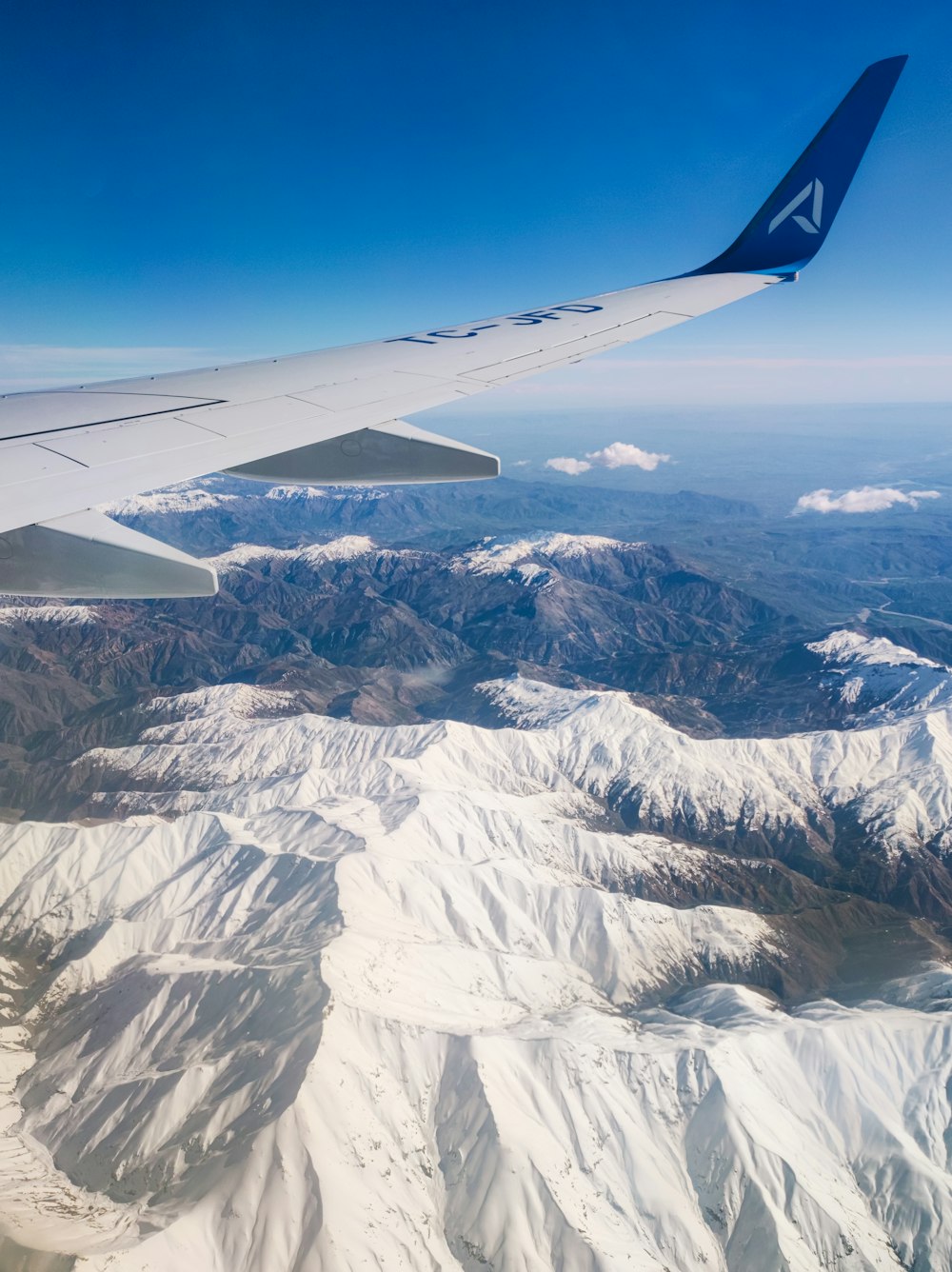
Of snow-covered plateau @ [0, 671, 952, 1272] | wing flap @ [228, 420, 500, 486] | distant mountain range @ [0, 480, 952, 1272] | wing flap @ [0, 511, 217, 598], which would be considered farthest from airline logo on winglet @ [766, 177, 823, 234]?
distant mountain range @ [0, 480, 952, 1272]

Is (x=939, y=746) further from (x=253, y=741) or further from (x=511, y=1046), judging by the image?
(x=253, y=741)

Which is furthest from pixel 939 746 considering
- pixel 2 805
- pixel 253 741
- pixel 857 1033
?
pixel 2 805

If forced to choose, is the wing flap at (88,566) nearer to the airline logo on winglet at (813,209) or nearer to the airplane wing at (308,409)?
the airplane wing at (308,409)

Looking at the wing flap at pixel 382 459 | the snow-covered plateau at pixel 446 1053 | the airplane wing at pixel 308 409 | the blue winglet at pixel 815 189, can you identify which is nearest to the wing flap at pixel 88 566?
the airplane wing at pixel 308 409

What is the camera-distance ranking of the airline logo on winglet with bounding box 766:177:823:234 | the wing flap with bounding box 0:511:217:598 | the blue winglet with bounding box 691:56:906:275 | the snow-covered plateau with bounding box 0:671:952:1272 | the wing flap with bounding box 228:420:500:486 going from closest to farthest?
the wing flap with bounding box 0:511:217:598
the wing flap with bounding box 228:420:500:486
the blue winglet with bounding box 691:56:906:275
the airline logo on winglet with bounding box 766:177:823:234
the snow-covered plateau with bounding box 0:671:952:1272

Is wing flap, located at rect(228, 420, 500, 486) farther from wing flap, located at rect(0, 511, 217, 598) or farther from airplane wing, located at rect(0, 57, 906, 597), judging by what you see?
wing flap, located at rect(0, 511, 217, 598)

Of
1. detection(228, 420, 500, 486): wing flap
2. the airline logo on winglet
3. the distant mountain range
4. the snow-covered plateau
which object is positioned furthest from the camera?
the distant mountain range

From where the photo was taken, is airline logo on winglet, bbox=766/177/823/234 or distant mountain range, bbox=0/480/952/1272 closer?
airline logo on winglet, bbox=766/177/823/234
